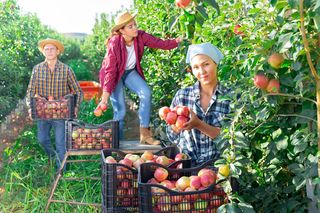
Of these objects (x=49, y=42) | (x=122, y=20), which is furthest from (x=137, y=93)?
(x=49, y=42)

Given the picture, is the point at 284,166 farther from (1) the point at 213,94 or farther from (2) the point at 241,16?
(2) the point at 241,16

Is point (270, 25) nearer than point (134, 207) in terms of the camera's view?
Yes

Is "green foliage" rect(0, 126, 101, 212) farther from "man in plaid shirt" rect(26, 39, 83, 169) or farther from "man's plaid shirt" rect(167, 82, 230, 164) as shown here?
"man's plaid shirt" rect(167, 82, 230, 164)

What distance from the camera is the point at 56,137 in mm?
5570

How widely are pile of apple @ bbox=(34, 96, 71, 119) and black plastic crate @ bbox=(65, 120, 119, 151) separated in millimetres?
897

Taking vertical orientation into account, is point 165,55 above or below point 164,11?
below

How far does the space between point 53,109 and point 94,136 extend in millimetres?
1038

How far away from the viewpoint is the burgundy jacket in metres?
4.75

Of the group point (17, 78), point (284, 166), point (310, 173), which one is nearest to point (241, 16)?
point (284, 166)

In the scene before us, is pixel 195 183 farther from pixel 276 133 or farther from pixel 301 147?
pixel 301 147

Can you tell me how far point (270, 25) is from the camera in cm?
249

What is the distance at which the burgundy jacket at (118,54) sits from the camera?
4.75 metres

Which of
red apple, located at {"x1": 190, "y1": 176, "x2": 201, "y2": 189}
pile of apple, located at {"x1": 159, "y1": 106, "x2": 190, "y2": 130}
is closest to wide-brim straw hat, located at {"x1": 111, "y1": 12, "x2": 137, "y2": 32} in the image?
pile of apple, located at {"x1": 159, "y1": 106, "x2": 190, "y2": 130}

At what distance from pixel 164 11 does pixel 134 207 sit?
308cm
